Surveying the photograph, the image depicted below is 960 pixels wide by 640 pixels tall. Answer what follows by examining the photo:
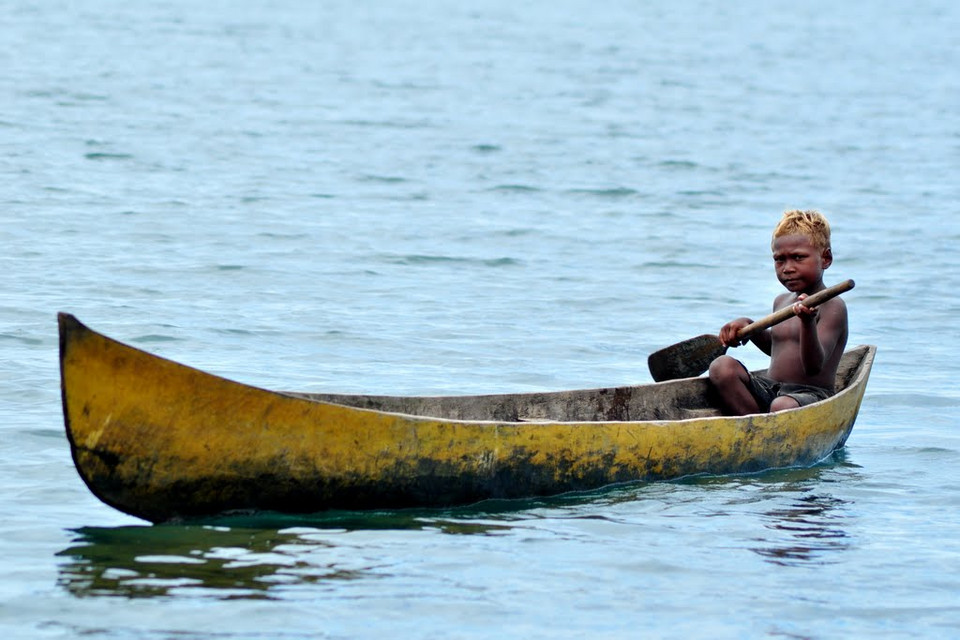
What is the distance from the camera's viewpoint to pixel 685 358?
23.6ft

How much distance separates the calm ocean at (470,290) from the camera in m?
4.89

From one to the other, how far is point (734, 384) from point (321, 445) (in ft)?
7.39

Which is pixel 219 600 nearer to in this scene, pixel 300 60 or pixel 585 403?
pixel 585 403

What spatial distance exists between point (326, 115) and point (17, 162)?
6886 mm

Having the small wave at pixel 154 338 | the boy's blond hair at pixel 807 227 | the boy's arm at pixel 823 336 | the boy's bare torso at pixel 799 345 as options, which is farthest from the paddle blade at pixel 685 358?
the small wave at pixel 154 338

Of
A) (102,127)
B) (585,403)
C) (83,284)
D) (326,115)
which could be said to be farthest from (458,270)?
(326,115)

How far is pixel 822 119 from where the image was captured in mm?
24328

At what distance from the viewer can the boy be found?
6555 millimetres

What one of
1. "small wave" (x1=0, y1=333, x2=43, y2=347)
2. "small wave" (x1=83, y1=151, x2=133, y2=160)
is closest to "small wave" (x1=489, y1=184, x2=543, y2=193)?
"small wave" (x1=83, y1=151, x2=133, y2=160)

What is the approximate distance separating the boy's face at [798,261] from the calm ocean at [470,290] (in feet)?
2.81

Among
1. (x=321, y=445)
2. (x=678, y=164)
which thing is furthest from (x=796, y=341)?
(x=678, y=164)

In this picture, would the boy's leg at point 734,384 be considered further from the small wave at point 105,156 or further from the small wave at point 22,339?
the small wave at point 105,156

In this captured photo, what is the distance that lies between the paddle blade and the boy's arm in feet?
1.90

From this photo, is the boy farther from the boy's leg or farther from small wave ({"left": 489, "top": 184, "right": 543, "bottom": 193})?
small wave ({"left": 489, "top": 184, "right": 543, "bottom": 193})
